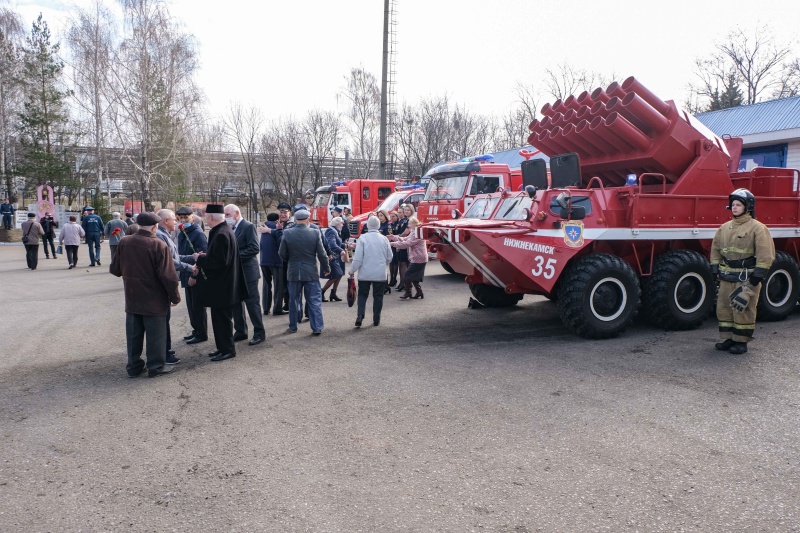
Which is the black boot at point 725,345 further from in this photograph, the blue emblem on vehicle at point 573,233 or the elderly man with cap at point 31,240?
the elderly man with cap at point 31,240

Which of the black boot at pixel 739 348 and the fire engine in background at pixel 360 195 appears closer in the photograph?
the black boot at pixel 739 348

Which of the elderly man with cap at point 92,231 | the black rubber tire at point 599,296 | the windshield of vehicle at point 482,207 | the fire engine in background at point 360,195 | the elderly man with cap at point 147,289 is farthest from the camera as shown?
the fire engine in background at point 360,195

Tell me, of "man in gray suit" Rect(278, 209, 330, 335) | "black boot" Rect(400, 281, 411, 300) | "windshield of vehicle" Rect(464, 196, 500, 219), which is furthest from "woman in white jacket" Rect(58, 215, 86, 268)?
"windshield of vehicle" Rect(464, 196, 500, 219)

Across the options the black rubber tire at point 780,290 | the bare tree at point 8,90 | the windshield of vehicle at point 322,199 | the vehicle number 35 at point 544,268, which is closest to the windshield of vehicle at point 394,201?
the windshield of vehicle at point 322,199

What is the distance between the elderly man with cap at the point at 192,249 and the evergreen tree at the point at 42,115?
28.9 m

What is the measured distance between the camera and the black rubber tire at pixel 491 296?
34.0 feet

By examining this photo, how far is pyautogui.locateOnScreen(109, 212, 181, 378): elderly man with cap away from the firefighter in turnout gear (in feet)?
21.3

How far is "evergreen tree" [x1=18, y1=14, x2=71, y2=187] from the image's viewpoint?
31750 millimetres

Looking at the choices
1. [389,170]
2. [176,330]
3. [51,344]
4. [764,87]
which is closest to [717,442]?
[176,330]

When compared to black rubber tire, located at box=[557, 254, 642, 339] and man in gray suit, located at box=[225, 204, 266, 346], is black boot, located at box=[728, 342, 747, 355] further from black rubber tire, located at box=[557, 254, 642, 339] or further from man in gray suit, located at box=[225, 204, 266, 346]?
man in gray suit, located at box=[225, 204, 266, 346]

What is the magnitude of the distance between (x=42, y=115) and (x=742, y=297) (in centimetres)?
3527

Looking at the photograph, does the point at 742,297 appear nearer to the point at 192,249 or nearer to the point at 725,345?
the point at 725,345

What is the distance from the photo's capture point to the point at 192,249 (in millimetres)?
7781

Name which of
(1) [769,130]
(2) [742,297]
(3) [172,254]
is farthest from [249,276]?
(1) [769,130]
